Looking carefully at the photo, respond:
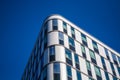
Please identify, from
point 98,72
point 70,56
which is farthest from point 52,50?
point 98,72

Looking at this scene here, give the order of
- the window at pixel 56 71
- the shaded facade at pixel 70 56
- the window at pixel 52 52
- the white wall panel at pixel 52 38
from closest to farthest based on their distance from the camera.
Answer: the window at pixel 56 71 → the shaded facade at pixel 70 56 → the window at pixel 52 52 → the white wall panel at pixel 52 38

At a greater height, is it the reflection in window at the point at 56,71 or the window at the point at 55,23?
the window at the point at 55,23

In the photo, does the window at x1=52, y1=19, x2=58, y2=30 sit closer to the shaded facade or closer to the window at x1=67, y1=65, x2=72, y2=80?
the shaded facade

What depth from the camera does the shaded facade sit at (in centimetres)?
3641

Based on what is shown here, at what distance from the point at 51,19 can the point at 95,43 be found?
1190 cm

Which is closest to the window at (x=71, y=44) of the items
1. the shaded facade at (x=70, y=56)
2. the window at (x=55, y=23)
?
the shaded facade at (x=70, y=56)

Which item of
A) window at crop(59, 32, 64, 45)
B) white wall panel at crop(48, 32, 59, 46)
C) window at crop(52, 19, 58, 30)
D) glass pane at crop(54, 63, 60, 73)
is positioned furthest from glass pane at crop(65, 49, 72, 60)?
window at crop(52, 19, 58, 30)

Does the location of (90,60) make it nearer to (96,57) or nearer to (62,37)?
(96,57)

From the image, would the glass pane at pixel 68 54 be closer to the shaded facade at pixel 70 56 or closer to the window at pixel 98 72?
the shaded facade at pixel 70 56

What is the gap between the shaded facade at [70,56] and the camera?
3641 cm

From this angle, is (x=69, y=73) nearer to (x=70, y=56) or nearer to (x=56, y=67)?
(x=56, y=67)

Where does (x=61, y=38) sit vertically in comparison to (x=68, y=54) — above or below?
above

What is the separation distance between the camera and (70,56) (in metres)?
39.4

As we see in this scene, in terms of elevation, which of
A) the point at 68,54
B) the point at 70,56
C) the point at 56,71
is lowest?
the point at 56,71
